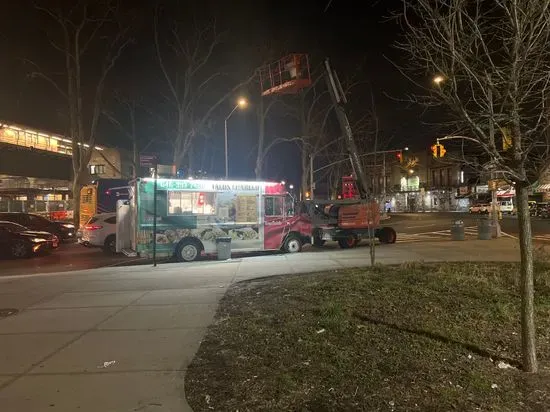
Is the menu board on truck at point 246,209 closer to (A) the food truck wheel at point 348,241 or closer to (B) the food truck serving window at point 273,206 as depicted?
(B) the food truck serving window at point 273,206

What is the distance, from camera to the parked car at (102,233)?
21609 millimetres

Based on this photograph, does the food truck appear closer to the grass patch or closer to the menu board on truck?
the menu board on truck

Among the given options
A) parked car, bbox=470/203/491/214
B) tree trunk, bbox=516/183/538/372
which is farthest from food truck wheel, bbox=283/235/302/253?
parked car, bbox=470/203/491/214

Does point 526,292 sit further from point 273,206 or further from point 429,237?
point 429,237

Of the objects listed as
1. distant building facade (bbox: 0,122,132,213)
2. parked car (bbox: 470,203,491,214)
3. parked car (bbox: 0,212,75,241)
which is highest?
distant building facade (bbox: 0,122,132,213)

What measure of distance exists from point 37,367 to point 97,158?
5514cm

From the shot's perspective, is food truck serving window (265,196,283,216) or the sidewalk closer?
the sidewalk

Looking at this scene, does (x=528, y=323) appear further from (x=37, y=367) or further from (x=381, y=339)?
(x=37, y=367)

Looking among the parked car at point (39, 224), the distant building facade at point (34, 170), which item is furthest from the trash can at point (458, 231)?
the distant building facade at point (34, 170)

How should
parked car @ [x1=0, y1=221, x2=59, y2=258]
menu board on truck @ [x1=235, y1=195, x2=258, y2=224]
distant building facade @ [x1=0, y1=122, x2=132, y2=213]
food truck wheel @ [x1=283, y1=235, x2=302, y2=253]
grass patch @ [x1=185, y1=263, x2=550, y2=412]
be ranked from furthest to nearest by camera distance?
distant building facade @ [x1=0, y1=122, x2=132, y2=213] → parked car @ [x1=0, y1=221, x2=59, y2=258] → food truck wheel @ [x1=283, y1=235, x2=302, y2=253] → menu board on truck @ [x1=235, y1=195, x2=258, y2=224] → grass patch @ [x1=185, y1=263, x2=550, y2=412]

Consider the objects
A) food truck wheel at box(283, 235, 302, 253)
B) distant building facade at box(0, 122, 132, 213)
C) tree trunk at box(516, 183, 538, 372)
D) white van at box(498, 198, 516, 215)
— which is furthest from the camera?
white van at box(498, 198, 516, 215)

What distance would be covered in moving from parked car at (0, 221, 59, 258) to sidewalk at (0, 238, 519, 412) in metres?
8.75

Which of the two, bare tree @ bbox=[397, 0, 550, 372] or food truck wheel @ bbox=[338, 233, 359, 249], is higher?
bare tree @ bbox=[397, 0, 550, 372]

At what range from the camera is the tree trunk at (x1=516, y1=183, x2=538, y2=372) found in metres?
5.14
